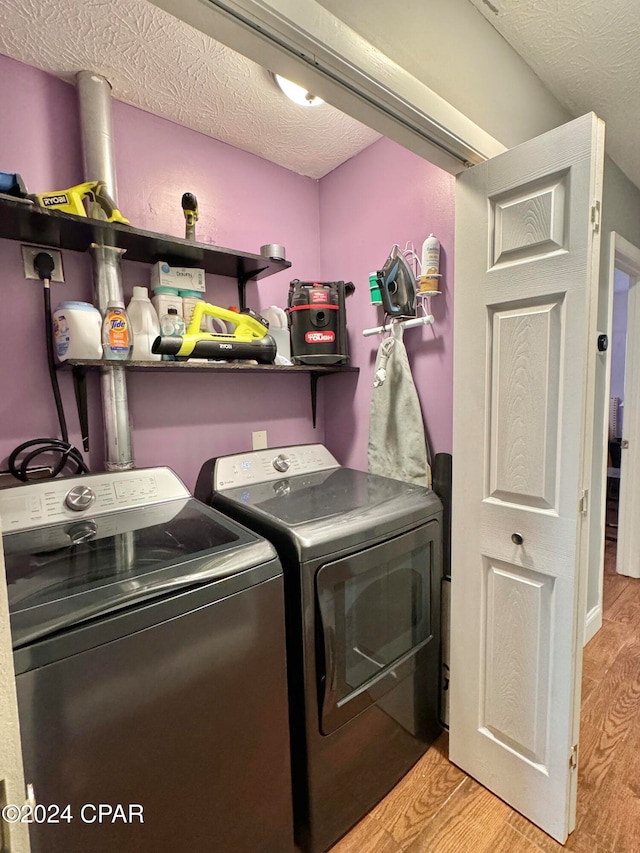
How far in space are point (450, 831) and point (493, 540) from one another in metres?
0.91

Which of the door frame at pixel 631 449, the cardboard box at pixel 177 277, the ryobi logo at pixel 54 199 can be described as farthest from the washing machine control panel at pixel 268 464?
the door frame at pixel 631 449

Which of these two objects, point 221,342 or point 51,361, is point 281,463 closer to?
point 221,342

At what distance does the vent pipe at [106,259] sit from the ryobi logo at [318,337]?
0.77 metres

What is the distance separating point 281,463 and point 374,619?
0.76 metres

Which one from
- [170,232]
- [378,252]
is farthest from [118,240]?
[378,252]

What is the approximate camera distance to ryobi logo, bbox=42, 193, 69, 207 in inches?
50.4

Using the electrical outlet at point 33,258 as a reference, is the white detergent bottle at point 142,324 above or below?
below

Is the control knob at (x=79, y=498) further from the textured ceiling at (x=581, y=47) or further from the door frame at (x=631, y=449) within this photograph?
the door frame at (x=631, y=449)

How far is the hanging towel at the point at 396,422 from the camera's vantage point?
5.62ft

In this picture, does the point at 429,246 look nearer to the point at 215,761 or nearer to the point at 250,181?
the point at 250,181

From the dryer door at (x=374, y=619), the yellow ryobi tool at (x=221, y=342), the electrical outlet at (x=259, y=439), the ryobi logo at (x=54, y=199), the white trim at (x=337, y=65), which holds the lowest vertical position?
the dryer door at (x=374, y=619)

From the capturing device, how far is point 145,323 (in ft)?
5.09

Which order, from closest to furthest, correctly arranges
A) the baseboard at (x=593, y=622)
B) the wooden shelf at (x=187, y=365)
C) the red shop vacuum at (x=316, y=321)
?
the wooden shelf at (x=187, y=365) < the red shop vacuum at (x=316, y=321) < the baseboard at (x=593, y=622)

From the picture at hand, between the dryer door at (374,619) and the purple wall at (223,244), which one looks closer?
the dryer door at (374,619)
